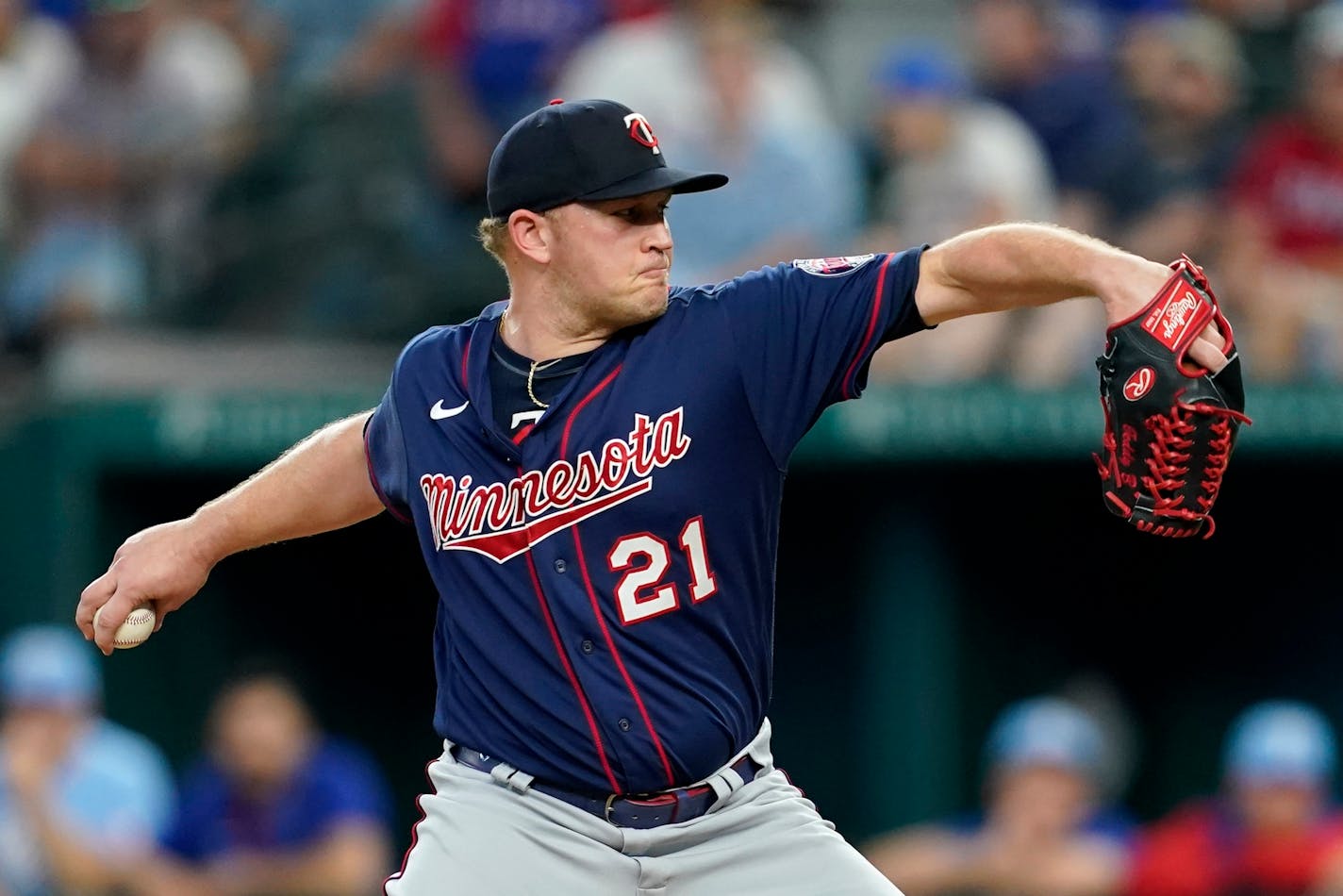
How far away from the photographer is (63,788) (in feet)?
24.5

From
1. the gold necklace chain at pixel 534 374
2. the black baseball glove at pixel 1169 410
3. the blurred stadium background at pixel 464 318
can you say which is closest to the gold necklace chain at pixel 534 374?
the gold necklace chain at pixel 534 374

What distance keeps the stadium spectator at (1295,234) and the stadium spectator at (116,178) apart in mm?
3880

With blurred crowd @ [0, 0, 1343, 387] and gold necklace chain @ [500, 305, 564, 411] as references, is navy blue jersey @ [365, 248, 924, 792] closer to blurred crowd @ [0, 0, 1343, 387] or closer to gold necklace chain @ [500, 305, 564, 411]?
gold necklace chain @ [500, 305, 564, 411]

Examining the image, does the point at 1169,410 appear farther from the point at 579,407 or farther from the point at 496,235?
the point at 496,235

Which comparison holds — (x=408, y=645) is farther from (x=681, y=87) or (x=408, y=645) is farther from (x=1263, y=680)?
(x=1263, y=680)

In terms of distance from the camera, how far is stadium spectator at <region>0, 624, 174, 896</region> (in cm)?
736

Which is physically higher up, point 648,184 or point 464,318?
point 648,184

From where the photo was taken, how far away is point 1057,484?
30.5 ft

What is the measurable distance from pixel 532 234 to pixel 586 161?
18 centimetres

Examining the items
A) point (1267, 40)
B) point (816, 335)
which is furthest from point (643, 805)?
point (1267, 40)

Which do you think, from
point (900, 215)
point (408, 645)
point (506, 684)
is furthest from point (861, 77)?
point (506, 684)

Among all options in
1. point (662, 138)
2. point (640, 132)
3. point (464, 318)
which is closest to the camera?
point (640, 132)

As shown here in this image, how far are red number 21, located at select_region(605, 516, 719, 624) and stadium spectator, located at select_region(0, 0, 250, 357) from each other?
497 centimetres

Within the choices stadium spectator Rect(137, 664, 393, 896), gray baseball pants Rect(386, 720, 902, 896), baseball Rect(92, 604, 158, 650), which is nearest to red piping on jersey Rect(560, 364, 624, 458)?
gray baseball pants Rect(386, 720, 902, 896)
